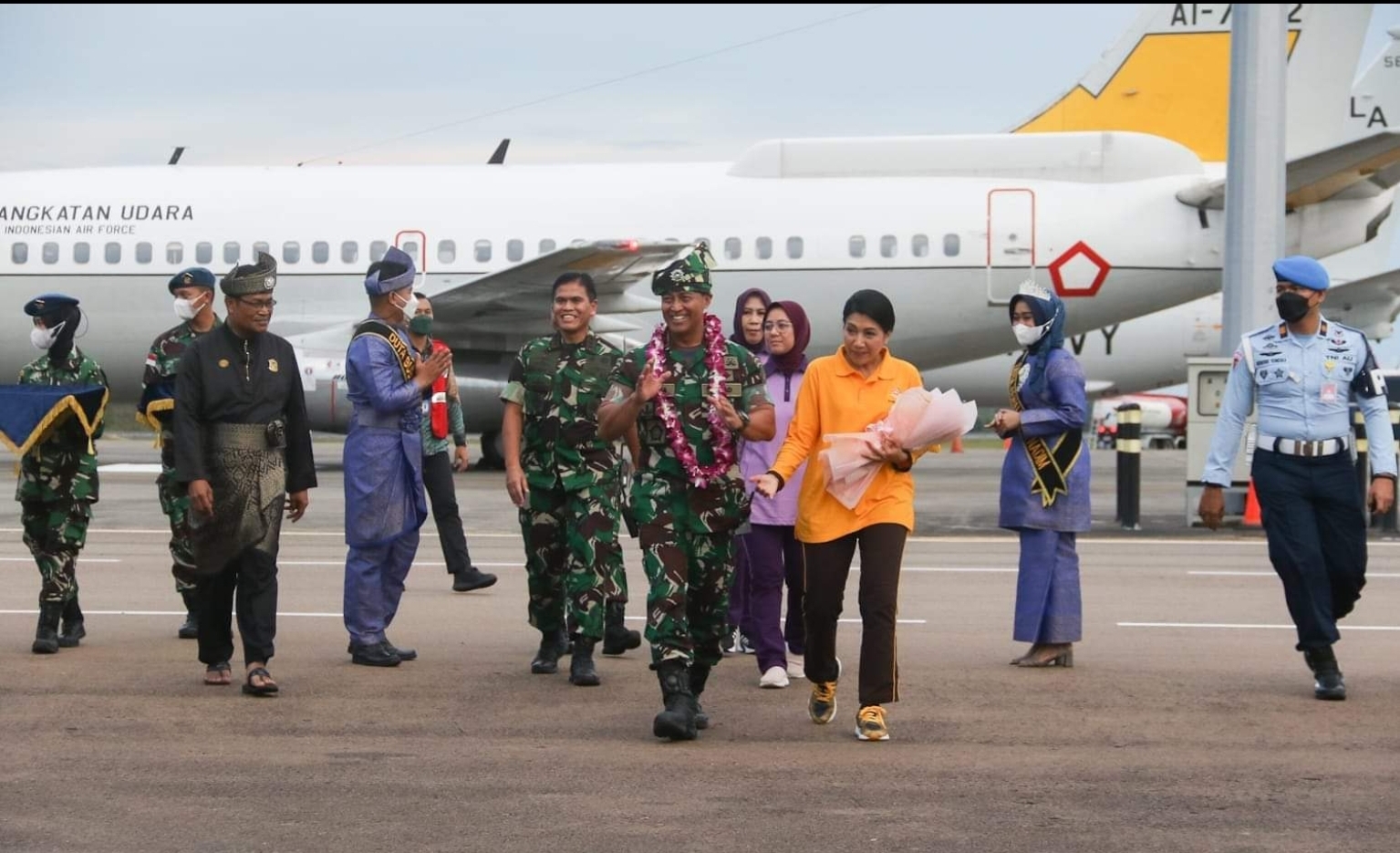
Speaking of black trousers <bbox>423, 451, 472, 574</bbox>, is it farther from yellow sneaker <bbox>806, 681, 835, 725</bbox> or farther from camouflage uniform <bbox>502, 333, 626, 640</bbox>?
yellow sneaker <bbox>806, 681, 835, 725</bbox>

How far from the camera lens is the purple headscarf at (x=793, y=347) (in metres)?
8.51

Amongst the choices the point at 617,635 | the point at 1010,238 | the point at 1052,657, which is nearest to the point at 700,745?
the point at 617,635

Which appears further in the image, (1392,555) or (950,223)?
(950,223)

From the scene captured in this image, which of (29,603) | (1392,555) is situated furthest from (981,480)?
(29,603)

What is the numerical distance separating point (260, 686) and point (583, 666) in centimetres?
136

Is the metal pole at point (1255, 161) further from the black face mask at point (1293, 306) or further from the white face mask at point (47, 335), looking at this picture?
the white face mask at point (47, 335)

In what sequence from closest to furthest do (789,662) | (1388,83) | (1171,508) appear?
(789,662), (1171,508), (1388,83)

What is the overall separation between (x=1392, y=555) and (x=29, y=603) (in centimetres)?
949

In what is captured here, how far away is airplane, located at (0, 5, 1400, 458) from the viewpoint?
76.8ft

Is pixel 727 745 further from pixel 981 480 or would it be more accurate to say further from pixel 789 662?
pixel 981 480

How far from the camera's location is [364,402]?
8.91 meters

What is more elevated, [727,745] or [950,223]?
[950,223]

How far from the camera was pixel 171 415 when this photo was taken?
31.3 ft

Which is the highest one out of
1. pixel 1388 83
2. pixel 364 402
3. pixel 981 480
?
pixel 1388 83
